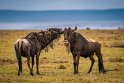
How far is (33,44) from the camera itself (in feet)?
85.9

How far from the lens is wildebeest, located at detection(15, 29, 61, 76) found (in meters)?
25.3

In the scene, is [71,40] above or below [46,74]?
above

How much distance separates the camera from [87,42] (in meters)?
26.9

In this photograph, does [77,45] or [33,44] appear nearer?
[33,44]

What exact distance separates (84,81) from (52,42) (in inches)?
219

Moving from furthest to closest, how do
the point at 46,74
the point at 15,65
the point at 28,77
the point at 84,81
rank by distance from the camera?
the point at 15,65
the point at 46,74
the point at 28,77
the point at 84,81

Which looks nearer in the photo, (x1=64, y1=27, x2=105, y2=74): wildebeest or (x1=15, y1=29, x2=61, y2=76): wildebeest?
(x1=15, y1=29, x2=61, y2=76): wildebeest

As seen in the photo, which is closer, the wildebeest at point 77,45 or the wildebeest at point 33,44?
the wildebeest at point 33,44

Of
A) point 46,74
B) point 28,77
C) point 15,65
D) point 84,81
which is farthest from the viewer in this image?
point 15,65

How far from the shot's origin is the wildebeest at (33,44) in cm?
2528

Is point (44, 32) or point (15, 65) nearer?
point (44, 32)

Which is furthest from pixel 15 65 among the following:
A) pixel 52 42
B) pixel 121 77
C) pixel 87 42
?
pixel 121 77

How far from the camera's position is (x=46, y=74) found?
2641 cm

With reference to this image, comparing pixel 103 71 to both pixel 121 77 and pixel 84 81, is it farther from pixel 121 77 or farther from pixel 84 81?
pixel 84 81
